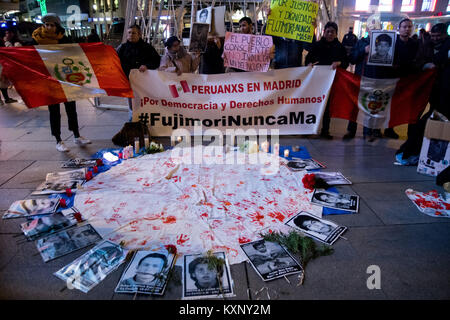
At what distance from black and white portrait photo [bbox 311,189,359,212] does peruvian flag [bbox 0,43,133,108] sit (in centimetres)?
325

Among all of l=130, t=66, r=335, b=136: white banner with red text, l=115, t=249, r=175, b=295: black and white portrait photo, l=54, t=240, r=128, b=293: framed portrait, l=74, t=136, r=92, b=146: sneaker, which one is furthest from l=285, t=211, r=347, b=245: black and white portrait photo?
l=74, t=136, r=92, b=146: sneaker

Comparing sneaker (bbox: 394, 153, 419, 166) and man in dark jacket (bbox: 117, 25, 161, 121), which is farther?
man in dark jacket (bbox: 117, 25, 161, 121)

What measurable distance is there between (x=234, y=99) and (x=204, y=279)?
3.29m

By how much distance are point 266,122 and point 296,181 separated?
1642 millimetres

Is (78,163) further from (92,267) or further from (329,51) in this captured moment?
(329,51)

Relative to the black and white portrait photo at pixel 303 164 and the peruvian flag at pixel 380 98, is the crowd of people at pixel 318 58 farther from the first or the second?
the black and white portrait photo at pixel 303 164

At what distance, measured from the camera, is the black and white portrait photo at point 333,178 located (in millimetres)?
3520

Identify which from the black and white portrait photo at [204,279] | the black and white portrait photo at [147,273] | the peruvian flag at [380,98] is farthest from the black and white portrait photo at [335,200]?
the peruvian flag at [380,98]

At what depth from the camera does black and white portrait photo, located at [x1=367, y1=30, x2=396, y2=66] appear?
420 centimetres

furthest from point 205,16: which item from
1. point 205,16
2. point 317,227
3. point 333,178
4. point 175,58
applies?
point 317,227

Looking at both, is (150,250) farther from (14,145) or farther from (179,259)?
(14,145)

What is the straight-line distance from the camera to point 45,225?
2.66 metres

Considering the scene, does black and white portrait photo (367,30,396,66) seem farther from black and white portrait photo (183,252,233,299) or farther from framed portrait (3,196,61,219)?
framed portrait (3,196,61,219)

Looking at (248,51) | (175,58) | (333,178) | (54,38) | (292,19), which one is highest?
(292,19)
